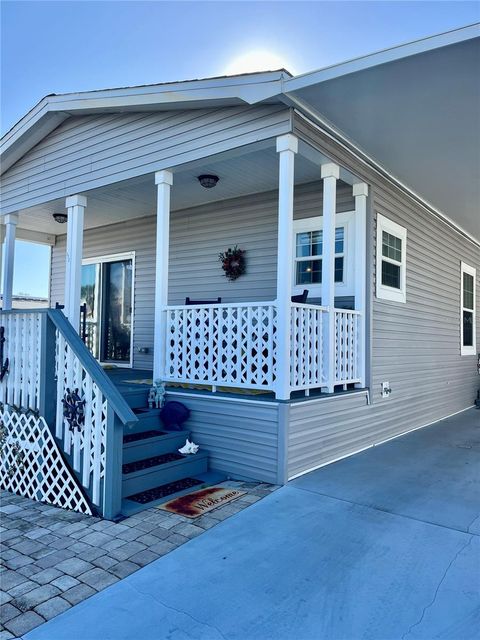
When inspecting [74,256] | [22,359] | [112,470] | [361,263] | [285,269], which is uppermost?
[74,256]

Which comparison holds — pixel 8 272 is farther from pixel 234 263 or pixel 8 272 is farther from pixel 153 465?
pixel 153 465

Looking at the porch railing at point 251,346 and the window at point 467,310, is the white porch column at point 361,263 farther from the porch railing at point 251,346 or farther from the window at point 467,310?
the window at point 467,310

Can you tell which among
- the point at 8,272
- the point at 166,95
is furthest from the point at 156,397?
the point at 8,272

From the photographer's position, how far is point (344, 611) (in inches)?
82.4

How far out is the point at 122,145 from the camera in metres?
5.38

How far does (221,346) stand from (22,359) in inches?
71.7

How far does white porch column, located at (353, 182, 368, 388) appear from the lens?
534 centimetres

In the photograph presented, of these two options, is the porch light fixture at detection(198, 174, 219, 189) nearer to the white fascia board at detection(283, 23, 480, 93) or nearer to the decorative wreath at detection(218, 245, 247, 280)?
the decorative wreath at detection(218, 245, 247, 280)

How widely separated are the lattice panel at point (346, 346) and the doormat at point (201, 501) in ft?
5.66

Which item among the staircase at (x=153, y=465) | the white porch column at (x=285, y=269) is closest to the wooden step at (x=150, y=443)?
the staircase at (x=153, y=465)

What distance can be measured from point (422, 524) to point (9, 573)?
2.50 meters

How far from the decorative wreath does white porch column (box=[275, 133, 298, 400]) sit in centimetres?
221

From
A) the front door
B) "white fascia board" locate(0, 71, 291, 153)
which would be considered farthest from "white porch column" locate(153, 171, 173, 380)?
the front door

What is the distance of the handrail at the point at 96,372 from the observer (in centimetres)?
323
